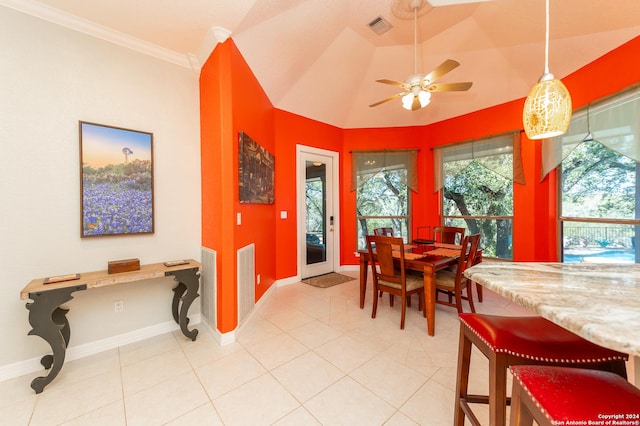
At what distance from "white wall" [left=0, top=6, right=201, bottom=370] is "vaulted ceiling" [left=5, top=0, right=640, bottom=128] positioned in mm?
245

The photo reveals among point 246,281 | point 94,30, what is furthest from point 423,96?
point 94,30

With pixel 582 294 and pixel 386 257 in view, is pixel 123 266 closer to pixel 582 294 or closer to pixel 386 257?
pixel 386 257

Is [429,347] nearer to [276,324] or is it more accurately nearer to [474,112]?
[276,324]

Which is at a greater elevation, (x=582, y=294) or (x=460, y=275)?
(x=582, y=294)

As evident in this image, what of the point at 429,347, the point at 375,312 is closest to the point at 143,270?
the point at 375,312

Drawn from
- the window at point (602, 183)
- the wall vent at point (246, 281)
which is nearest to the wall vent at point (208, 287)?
the wall vent at point (246, 281)

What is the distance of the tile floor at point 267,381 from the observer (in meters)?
1.44

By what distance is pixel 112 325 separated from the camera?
7.11 feet

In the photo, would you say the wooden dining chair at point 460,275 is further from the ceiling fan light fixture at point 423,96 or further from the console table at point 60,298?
the console table at point 60,298

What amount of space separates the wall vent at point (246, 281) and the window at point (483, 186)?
11.5 ft

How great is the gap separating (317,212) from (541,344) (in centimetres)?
365

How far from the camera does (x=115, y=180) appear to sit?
2.17 m

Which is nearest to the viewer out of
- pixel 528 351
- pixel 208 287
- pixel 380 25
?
pixel 528 351

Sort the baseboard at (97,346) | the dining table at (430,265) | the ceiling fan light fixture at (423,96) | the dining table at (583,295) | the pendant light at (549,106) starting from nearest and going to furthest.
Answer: the dining table at (583,295) → the pendant light at (549,106) → the baseboard at (97,346) → the dining table at (430,265) → the ceiling fan light fixture at (423,96)
